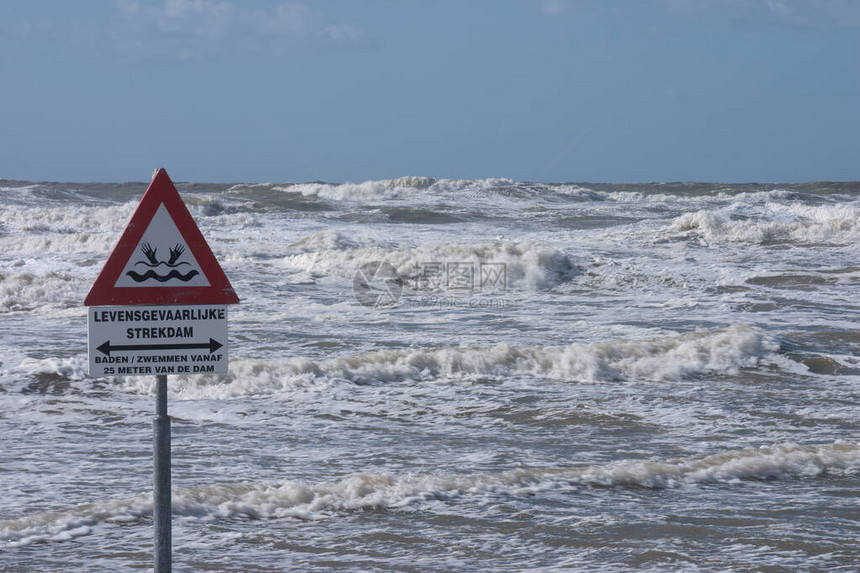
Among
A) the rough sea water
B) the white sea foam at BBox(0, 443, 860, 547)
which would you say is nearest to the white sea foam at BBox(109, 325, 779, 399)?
the rough sea water

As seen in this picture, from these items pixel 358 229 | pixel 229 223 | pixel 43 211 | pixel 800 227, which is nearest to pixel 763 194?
pixel 800 227

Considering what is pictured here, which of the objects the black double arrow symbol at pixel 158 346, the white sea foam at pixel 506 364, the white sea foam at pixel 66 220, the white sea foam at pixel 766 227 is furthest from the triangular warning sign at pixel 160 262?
the white sea foam at pixel 66 220

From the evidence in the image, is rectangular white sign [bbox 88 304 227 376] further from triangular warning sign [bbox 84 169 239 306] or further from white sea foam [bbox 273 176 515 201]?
white sea foam [bbox 273 176 515 201]

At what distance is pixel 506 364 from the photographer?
8.81 m

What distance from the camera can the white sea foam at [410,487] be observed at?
4684 mm

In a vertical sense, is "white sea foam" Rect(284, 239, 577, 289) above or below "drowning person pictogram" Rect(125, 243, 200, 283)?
below

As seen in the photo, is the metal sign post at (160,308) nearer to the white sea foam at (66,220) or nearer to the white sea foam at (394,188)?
the white sea foam at (66,220)

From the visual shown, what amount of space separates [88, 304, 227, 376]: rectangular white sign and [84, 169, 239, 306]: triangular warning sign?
Answer: 0.04 meters

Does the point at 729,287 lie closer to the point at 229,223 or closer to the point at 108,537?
the point at 108,537

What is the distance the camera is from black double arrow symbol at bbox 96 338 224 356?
2988 millimetres

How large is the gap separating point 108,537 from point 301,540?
3.19 feet

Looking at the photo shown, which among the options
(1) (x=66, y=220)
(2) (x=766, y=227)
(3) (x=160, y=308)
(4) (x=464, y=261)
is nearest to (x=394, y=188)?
(1) (x=66, y=220)

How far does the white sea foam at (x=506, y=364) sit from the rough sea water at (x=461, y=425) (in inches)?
1.2

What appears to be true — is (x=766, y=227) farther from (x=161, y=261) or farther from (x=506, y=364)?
(x=161, y=261)
